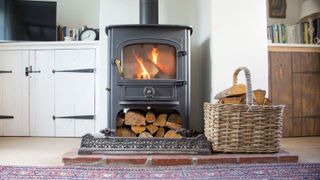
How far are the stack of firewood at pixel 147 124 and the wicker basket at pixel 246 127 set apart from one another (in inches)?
12.9

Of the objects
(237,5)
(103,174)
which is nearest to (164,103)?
(103,174)

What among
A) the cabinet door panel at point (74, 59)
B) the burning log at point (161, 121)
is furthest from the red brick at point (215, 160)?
the cabinet door panel at point (74, 59)

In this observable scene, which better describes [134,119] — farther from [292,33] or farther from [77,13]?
[292,33]

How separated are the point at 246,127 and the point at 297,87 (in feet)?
4.07

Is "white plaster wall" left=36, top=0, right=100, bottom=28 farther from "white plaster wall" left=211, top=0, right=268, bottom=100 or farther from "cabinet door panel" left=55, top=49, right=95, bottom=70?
"white plaster wall" left=211, top=0, right=268, bottom=100

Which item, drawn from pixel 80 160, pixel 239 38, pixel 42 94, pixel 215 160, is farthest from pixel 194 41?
pixel 42 94

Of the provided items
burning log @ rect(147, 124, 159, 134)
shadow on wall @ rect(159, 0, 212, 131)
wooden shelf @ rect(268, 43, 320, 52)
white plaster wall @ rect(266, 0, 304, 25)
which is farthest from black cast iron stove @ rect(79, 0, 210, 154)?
Result: white plaster wall @ rect(266, 0, 304, 25)

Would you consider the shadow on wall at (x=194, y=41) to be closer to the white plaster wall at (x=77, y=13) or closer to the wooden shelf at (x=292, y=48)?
the wooden shelf at (x=292, y=48)

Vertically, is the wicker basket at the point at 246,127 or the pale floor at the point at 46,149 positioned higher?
the wicker basket at the point at 246,127

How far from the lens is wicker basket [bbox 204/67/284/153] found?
1315 millimetres

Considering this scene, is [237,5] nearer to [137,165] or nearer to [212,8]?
[212,8]

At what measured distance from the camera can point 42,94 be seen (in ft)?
7.61

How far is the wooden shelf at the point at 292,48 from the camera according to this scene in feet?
7.28

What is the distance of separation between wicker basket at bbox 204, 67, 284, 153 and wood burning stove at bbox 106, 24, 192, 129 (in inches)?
10.9
